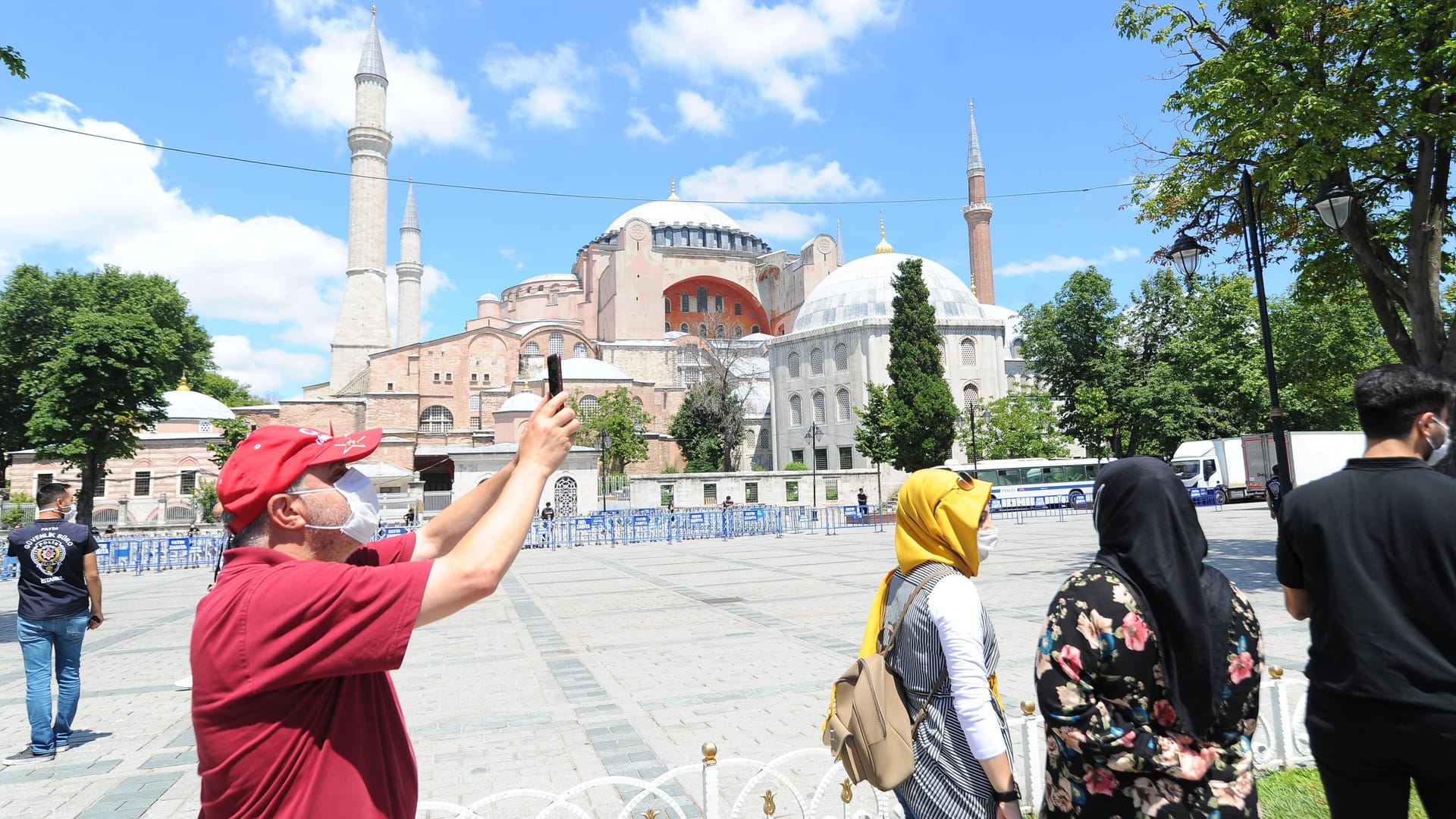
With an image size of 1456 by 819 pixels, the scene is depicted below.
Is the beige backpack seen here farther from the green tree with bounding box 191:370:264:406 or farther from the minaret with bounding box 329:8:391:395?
the green tree with bounding box 191:370:264:406

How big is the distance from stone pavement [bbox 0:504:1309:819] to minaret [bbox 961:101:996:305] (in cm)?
4920

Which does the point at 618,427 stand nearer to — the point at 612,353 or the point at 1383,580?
the point at 612,353

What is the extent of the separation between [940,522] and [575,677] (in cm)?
520

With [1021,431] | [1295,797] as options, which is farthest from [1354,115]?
[1021,431]

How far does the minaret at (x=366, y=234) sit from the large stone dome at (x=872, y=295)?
85.9 ft

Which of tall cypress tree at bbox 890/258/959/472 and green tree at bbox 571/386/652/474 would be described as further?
green tree at bbox 571/386/652/474

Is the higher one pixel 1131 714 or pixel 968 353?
pixel 968 353

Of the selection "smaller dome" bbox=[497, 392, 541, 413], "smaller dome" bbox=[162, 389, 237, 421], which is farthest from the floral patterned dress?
"smaller dome" bbox=[162, 389, 237, 421]

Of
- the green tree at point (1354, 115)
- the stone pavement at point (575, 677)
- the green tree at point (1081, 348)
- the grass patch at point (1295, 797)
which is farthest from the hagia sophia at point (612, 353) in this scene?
the grass patch at point (1295, 797)

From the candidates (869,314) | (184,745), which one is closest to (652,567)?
(184,745)

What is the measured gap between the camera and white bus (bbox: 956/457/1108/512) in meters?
35.6

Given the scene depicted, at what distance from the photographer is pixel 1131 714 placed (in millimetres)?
2092

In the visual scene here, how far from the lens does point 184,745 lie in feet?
17.9

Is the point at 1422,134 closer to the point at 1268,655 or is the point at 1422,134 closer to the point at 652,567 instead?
the point at 1268,655
